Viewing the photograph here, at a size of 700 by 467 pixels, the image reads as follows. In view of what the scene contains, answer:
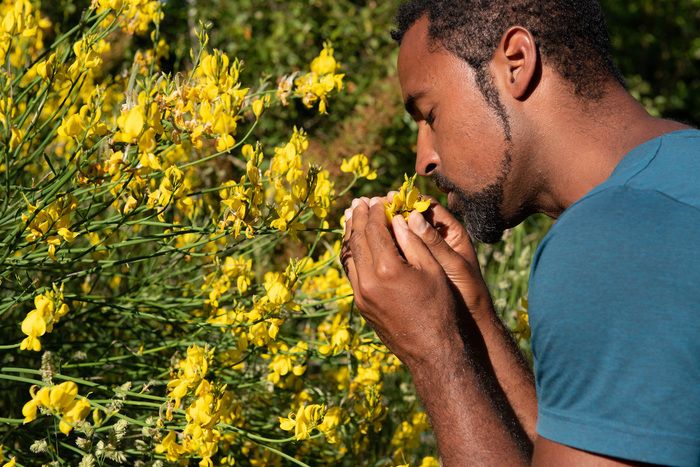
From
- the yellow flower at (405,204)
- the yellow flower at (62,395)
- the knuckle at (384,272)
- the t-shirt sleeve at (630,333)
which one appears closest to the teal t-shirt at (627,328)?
the t-shirt sleeve at (630,333)

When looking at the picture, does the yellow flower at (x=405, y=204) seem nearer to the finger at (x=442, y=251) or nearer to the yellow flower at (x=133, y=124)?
the finger at (x=442, y=251)

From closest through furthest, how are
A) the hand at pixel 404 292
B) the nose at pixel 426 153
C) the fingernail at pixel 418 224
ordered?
the hand at pixel 404 292 < the fingernail at pixel 418 224 < the nose at pixel 426 153

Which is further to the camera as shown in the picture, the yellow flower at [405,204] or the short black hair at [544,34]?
the yellow flower at [405,204]

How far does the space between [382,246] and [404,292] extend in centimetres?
9

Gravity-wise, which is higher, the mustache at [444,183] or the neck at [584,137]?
the neck at [584,137]

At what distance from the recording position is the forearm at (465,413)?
4.70ft

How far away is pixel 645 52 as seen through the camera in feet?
23.5

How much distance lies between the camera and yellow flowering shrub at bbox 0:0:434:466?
5.47 ft

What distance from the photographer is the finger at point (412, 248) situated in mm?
1556

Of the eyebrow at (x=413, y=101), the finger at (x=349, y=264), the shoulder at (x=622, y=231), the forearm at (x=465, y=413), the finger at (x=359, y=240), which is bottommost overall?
the forearm at (x=465, y=413)

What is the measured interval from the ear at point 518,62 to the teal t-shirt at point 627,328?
359 millimetres

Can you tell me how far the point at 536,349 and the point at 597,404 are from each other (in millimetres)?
127

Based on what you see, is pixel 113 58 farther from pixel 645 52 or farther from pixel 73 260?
pixel 645 52

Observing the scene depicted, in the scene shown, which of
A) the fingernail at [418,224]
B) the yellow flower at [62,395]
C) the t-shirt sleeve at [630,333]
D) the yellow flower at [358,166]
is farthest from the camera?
the yellow flower at [358,166]
